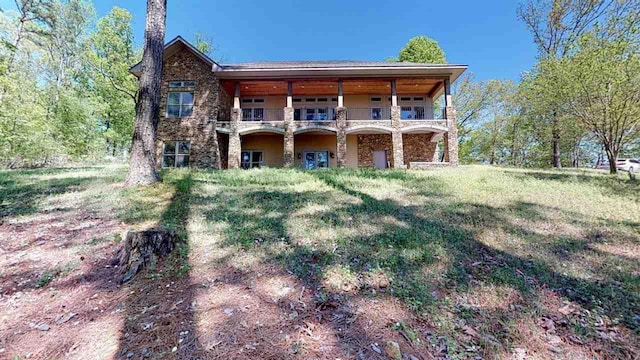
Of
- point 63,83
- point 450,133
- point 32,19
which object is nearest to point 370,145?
point 450,133

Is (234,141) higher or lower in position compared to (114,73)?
lower

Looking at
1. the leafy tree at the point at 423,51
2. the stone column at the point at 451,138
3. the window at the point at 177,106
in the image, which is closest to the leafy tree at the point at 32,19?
the window at the point at 177,106

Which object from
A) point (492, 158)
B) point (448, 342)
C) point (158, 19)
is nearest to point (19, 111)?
point (158, 19)

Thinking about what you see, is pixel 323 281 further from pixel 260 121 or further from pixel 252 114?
pixel 252 114

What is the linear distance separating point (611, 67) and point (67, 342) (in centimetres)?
1535

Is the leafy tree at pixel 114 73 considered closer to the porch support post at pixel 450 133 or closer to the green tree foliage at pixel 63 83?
the green tree foliage at pixel 63 83

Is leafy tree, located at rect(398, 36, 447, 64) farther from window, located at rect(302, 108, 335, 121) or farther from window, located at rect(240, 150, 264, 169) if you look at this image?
window, located at rect(240, 150, 264, 169)

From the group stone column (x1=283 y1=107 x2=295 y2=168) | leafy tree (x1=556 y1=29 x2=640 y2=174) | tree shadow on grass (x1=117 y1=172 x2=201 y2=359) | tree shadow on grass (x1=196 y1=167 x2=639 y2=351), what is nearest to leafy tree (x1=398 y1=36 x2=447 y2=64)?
stone column (x1=283 y1=107 x2=295 y2=168)

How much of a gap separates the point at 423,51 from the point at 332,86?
40.2 feet

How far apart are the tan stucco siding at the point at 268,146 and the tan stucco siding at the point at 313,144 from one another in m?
1.08

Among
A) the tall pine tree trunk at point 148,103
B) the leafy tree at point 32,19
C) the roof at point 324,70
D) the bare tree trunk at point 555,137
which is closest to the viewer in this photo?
the tall pine tree trunk at point 148,103

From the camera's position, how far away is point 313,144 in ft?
62.6

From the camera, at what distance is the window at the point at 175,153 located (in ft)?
54.0

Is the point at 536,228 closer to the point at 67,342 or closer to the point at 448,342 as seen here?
the point at 448,342
